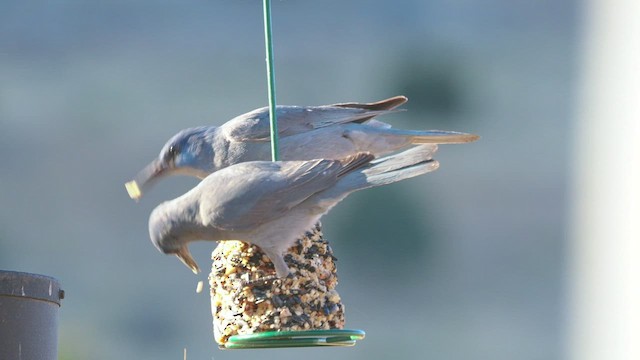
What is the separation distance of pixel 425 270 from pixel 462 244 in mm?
245

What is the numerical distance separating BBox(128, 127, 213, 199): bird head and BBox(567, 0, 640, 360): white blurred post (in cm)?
261

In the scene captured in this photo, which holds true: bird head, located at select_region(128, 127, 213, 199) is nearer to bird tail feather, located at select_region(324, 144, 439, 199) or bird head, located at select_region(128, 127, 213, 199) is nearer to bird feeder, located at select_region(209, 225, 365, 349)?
bird feeder, located at select_region(209, 225, 365, 349)

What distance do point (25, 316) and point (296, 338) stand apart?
2.20 feet

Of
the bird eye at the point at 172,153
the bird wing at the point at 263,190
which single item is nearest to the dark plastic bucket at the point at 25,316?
the bird wing at the point at 263,190

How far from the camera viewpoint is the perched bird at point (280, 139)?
10.7 feet

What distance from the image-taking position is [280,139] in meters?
3.29

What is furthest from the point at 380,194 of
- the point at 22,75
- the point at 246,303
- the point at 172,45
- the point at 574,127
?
the point at 246,303

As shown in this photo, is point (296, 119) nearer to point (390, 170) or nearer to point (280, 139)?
point (280, 139)

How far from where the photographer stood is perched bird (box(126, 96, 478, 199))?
10.7ft

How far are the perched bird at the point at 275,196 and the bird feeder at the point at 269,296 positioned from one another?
0.09 m

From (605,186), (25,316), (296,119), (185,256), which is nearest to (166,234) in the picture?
(185,256)

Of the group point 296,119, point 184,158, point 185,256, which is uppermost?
point 296,119

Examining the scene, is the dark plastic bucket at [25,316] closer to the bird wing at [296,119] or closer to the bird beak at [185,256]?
the bird beak at [185,256]

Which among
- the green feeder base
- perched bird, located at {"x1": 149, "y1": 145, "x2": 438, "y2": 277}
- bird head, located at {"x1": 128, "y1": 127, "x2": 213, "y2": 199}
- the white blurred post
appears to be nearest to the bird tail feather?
perched bird, located at {"x1": 149, "y1": 145, "x2": 438, "y2": 277}
